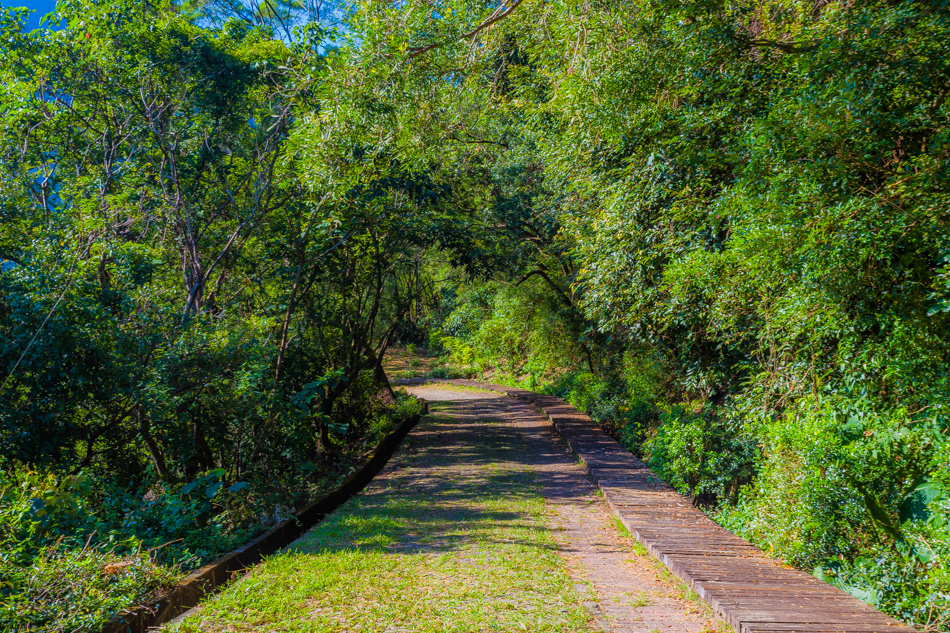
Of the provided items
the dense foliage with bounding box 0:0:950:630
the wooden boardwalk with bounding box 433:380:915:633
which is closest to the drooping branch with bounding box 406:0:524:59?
the dense foliage with bounding box 0:0:950:630

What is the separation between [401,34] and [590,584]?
6.58 meters

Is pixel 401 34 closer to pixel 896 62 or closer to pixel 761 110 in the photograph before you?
pixel 761 110

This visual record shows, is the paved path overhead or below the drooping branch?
below

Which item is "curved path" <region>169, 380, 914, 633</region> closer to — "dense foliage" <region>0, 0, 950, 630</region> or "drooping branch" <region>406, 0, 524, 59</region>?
"dense foliage" <region>0, 0, 950, 630</region>

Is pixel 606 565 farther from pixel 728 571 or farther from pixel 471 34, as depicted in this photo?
pixel 471 34

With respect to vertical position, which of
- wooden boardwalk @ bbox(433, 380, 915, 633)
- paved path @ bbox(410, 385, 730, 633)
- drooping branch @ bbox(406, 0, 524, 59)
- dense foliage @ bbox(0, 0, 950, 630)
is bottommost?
paved path @ bbox(410, 385, 730, 633)

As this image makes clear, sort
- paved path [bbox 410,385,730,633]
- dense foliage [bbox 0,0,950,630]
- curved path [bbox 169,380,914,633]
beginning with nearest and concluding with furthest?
1. curved path [bbox 169,380,914,633]
2. paved path [bbox 410,385,730,633]
3. dense foliage [bbox 0,0,950,630]

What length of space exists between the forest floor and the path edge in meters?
0.16

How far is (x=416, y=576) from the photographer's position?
5.11m

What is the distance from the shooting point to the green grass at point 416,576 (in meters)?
4.19

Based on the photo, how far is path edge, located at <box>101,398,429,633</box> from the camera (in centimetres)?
401

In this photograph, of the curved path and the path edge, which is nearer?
the path edge

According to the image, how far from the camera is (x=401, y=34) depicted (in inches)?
302

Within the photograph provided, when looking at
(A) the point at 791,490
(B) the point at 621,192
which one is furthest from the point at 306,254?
(A) the point at 791,490
